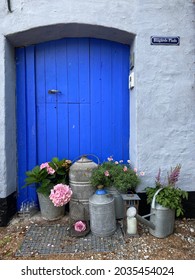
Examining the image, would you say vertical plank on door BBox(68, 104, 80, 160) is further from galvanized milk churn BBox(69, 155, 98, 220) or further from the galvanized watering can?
the galvanized watering can

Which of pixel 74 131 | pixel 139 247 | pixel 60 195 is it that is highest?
pixel 74 131

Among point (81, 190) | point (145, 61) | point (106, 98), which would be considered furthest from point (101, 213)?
point (145, 61)

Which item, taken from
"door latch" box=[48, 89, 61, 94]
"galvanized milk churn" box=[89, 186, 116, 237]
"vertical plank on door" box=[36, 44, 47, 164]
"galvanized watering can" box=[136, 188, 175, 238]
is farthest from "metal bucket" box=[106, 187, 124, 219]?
"door latch" box=[48, 89, 61, 94]

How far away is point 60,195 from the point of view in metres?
2.77

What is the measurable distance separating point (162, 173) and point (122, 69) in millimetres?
1544

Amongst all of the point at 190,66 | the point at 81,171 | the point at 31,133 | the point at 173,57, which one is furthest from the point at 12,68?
the point at 190,66

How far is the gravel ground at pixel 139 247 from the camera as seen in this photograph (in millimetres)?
2338

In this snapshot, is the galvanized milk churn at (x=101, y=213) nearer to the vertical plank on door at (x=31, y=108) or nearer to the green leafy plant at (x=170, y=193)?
the green leafy plant at (x=170, y=193)

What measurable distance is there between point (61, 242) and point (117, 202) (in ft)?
2.71

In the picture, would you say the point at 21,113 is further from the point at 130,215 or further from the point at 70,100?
the point at 130,215

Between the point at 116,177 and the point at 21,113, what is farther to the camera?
the point at 21,113

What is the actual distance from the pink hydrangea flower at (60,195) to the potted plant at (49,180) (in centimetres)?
6

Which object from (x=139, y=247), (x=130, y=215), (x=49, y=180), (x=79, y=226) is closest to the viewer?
(x=139, y=247)

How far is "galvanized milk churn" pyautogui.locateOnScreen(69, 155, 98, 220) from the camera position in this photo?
2938mm
